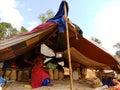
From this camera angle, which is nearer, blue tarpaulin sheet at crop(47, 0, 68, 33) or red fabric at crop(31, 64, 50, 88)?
blue tarpaulin sheet at crop(47, 0, 68, 33)

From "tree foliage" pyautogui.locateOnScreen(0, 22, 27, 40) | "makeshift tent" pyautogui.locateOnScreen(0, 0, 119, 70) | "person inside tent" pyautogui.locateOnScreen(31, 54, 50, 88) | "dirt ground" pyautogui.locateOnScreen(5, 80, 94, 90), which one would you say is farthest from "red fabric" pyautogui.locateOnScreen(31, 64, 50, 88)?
"tree foliage" pyautogui.locateOnScreen(0, 22, 27, 40)


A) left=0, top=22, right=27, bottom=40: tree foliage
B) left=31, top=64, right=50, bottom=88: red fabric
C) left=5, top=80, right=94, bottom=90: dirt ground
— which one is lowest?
left=5, top=80, right=94, bottom=90: dirt ground

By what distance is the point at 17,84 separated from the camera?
16.0 ft

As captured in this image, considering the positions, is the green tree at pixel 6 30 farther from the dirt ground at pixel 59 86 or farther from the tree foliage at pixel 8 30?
the dirt ground at pixel 59 86

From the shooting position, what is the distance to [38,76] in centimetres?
492

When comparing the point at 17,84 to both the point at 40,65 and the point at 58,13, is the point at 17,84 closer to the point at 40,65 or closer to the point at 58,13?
the point at 40,65

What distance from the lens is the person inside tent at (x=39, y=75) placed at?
191 inches

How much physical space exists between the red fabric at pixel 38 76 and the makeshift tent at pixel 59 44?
1.61 feet

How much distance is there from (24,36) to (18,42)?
0.65ft

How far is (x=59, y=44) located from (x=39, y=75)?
81 centimetres

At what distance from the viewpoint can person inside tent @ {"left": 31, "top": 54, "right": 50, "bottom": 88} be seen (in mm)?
4840

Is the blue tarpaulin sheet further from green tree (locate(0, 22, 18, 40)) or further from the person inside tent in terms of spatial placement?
green tree (locate(0, 22, 18, 40))

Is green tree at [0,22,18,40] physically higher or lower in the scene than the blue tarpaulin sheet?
higher

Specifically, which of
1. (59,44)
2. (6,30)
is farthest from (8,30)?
(59,44)
